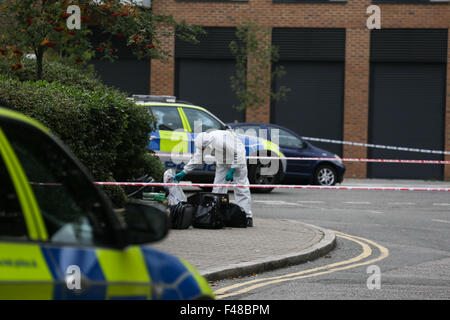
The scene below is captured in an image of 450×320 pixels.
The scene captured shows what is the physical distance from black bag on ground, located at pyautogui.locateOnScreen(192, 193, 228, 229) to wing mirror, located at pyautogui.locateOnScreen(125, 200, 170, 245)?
8.52m

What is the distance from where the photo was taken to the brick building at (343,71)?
29047mm

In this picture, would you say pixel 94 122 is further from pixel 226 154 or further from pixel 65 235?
pixel 65 235

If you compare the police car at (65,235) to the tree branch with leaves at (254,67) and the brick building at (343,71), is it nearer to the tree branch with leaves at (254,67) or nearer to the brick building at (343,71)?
the tree branch with leaves at (254,67)

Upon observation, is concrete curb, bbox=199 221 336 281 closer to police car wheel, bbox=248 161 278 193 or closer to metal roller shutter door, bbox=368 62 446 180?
police car wheel, bbox=248 161 278 193

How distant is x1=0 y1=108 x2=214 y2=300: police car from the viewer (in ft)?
9.18

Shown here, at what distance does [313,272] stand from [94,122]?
4.53 meters

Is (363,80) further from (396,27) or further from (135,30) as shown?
(135,30)

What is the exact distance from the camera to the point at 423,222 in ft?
46.8

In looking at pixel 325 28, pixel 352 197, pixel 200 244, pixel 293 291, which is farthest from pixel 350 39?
pixel 293 291

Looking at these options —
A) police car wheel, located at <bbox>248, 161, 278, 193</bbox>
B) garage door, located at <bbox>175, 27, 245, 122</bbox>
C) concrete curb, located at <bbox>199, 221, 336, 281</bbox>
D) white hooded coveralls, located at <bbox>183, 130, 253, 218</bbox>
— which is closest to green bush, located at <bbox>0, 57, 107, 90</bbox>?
white hooded coveralls, located at <bbox>183, 130, 253, 218</bbox>

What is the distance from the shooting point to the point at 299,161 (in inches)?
814

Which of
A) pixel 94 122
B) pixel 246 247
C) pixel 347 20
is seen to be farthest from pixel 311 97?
pixel 246 247

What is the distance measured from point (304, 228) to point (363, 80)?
1767cm
